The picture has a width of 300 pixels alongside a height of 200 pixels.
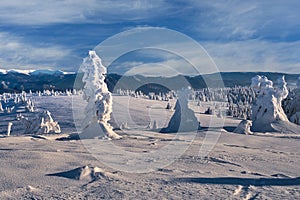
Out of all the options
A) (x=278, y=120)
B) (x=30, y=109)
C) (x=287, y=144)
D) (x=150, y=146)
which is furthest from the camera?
(x=30, y=109)

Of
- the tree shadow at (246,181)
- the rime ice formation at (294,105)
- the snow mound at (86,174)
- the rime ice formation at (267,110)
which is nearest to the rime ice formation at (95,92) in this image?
the snow mound at (86,174)

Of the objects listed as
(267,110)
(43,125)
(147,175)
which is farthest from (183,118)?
(147,175)

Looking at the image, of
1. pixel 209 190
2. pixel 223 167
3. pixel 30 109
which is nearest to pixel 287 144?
pixel 223 167

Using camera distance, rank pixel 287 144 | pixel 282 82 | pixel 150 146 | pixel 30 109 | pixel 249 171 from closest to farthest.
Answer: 1. pixel 249 171
2. pixel 150 146
3. pixel 287 144
4. pixel 282 82
5. pixel 30 109

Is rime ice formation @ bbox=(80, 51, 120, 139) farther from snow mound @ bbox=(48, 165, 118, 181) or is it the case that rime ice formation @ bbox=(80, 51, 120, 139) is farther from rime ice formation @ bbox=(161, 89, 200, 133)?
snow mound @ bbox=(48, 165, 118, 181)

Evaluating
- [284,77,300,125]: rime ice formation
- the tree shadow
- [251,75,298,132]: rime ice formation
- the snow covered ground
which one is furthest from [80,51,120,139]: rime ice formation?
[284,77,300,125]: rime ice formation

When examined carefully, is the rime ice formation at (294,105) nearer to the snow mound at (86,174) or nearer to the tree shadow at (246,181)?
the tree shadow at (246,181)

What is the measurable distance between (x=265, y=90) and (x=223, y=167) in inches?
726

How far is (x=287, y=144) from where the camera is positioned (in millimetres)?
19828

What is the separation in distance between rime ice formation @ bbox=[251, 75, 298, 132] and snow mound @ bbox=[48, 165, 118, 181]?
19842 millimetres

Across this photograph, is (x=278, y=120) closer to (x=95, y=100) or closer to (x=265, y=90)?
(x=265, y=90)

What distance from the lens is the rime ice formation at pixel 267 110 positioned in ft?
90.0

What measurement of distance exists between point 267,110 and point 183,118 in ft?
22.7

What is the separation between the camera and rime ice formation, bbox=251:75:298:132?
27.4m
